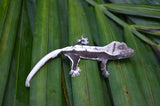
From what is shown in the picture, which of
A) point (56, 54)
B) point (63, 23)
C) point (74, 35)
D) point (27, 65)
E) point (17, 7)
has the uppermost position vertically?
point (17, 7)

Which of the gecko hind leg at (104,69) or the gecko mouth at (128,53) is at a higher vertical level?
the gecko mouth at (128,53)

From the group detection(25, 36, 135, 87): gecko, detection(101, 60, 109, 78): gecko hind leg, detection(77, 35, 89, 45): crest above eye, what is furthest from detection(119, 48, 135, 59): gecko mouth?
detection(77, 35, 89, 45): crest above eye

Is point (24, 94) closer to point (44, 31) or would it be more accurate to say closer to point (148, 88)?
point (44, 31)

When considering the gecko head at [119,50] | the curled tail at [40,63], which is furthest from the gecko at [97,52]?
the curled tail at [40,63]

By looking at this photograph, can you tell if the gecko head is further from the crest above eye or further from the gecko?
the crest above eye

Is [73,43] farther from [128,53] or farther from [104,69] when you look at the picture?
[128,53]

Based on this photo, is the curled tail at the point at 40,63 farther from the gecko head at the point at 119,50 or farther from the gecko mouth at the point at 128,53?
the gecko mouth at the point at 128,53

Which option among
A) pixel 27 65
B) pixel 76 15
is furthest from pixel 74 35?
pixel 27 65

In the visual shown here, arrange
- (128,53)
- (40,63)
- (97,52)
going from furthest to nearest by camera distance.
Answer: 1. (97,52)
2. (128,53)
3. (40,63)

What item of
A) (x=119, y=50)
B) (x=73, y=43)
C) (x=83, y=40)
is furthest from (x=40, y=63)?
(x=119, y=50)
